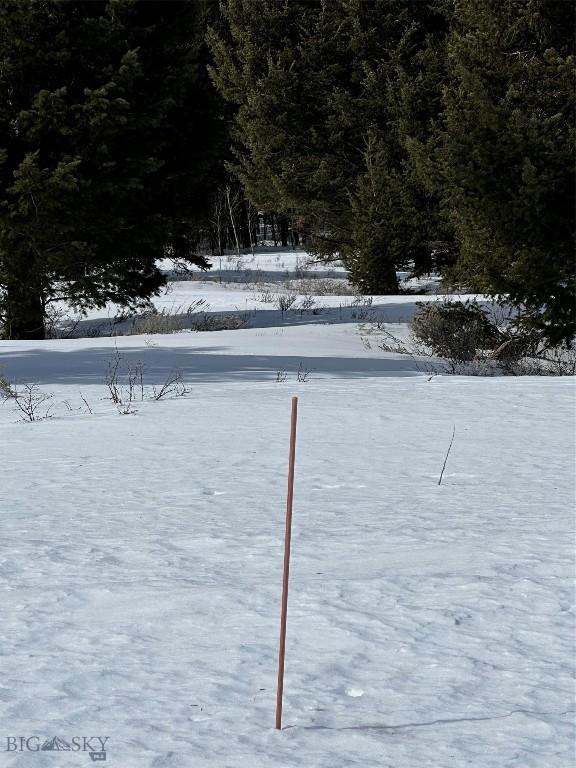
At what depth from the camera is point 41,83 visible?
542 inches

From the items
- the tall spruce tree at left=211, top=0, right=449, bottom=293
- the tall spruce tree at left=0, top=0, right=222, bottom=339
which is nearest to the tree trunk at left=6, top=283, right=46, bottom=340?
the tall spruce tree at left=0, top=0, right=222, bottom=339

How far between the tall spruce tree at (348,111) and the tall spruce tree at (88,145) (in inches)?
246

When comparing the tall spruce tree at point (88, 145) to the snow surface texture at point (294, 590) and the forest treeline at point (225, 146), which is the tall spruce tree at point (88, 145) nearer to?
the forest treeline at point (225, 146)

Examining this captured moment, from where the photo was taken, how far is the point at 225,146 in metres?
16.2

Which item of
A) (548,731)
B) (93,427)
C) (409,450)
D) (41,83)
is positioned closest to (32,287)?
(41,83)

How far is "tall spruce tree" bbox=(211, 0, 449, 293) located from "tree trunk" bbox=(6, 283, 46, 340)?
8.53m

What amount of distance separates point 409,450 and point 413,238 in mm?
15970

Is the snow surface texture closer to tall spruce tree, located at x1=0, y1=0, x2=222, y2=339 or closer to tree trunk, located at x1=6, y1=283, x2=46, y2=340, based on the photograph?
tall spruce tree, located at x1=0, y1=0, x2=222, y2=339

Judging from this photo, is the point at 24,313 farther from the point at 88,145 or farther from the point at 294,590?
the point at 294,590

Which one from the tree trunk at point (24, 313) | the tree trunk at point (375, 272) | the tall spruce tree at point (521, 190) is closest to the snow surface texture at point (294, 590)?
the tall spruce tree at point (521, 190)

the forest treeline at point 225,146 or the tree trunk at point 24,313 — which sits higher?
the forest treeline at point 225,146

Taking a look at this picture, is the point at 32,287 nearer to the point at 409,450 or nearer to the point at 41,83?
the point at 41,83

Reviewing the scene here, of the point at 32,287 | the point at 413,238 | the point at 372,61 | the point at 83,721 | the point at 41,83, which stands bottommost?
the point at 83,721

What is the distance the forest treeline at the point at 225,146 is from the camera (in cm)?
1138
